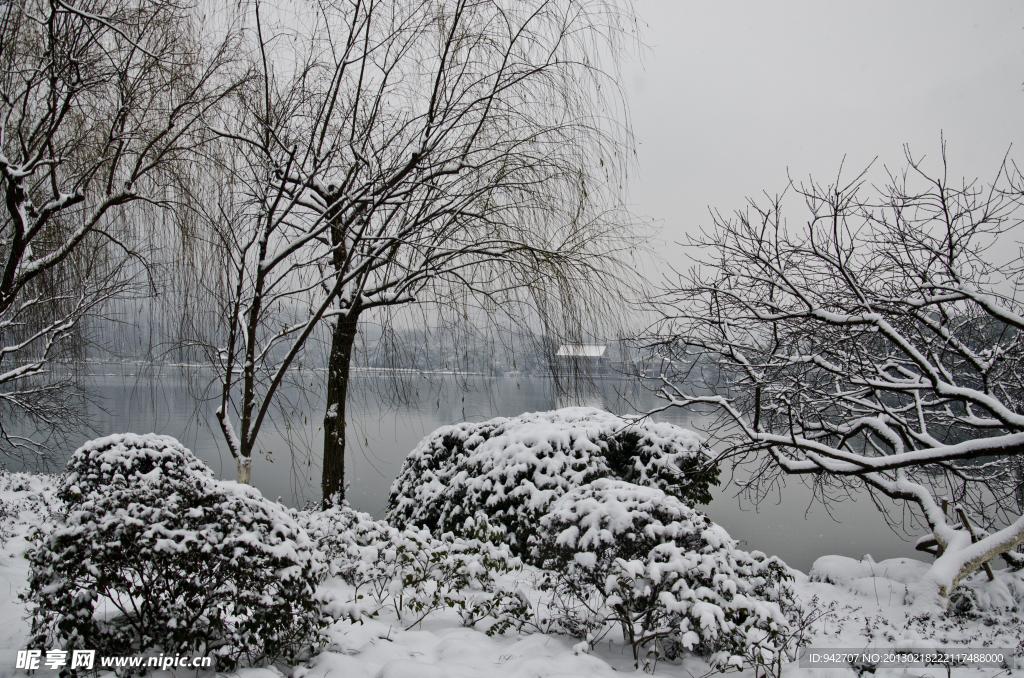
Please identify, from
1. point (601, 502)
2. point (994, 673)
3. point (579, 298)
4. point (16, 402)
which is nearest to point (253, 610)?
point (601, 502)

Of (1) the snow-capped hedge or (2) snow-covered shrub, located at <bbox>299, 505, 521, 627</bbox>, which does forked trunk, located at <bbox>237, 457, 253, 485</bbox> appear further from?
(1) the snow-capped hedge

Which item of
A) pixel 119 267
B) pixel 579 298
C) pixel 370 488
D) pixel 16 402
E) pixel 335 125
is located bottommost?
pixel 370 488

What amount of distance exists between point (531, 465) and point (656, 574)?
7.47ft

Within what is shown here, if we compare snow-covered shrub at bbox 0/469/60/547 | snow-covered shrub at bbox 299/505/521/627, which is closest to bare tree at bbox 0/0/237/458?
snow-covered shrub at bbox 0/469/60/547

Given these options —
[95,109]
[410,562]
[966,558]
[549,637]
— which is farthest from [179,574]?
[966,558]

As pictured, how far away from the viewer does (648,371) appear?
15.2 ft

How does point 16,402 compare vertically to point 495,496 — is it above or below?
above

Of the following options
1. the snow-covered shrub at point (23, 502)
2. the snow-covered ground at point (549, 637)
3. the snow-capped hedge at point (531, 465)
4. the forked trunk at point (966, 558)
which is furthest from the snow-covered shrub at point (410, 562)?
the forked trunk at point (966, 558)

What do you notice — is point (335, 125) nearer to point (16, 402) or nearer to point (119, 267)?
point (119, 267)

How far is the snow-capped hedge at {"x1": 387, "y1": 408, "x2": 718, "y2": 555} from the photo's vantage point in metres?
5.13

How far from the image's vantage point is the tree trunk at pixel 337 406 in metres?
4.25

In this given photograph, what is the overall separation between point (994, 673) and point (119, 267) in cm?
711

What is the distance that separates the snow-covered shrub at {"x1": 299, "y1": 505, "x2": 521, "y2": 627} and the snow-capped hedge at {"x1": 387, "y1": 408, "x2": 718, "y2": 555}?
65cm

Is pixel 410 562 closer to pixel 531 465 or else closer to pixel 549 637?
pixel 549 637
